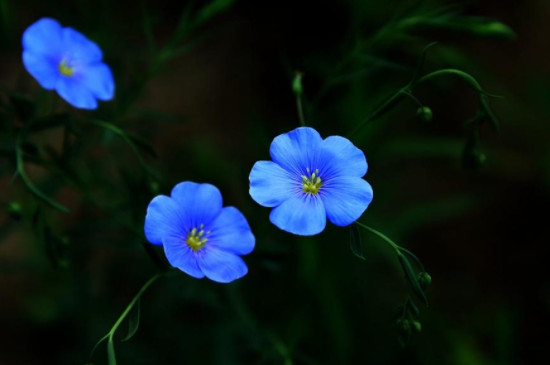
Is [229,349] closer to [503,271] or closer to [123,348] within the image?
[123,348]

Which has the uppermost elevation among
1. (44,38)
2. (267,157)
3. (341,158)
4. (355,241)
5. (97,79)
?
(44,38)

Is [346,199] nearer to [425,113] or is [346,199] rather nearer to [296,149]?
[296,149]

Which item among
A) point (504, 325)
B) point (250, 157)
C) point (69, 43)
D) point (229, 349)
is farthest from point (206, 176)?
point (504, 325)

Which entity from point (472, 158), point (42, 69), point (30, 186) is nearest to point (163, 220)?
point (30, 186)

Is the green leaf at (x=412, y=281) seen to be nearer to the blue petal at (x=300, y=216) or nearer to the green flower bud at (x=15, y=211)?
the blue petal at (x=300, y=216)

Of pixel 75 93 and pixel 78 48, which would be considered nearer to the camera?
pixel 75 93

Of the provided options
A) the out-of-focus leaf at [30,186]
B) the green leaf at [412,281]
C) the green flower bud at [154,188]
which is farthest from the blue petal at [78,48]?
the green leaf at [412,281]
